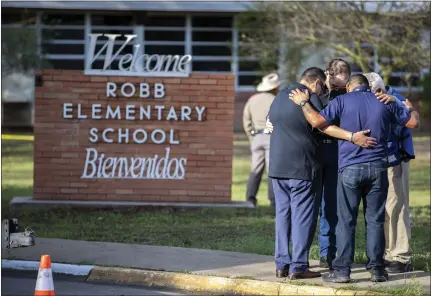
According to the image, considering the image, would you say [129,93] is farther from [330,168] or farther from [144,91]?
[330,168]

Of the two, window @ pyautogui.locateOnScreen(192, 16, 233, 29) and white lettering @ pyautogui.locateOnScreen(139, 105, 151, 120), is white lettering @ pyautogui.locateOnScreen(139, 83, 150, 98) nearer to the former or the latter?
white lettering @ pyautogui.locateOnScreen(139, 105, 151, 120)

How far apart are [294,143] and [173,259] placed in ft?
6.81

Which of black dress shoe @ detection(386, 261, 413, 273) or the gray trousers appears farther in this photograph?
the gray trousers

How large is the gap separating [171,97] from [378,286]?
21.1ft

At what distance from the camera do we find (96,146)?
14625mm

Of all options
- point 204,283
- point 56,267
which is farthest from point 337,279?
point 56,267

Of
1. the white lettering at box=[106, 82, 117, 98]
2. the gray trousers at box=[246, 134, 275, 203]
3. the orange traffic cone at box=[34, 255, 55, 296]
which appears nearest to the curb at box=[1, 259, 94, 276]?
the orange traffic cone at box=[34, 255, 55, 296]

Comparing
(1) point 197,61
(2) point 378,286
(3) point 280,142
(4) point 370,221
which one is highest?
(1) point 197,61

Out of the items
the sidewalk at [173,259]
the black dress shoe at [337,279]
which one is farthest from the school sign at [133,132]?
the black dress shoe at [337,279]

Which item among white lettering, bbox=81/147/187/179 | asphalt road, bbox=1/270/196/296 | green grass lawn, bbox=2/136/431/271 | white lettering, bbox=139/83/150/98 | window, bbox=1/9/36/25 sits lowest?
asphalt road, bbox=1/270/196/296

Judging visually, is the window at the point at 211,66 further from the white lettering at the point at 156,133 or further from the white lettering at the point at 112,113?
the white lettering at the point at 112,113

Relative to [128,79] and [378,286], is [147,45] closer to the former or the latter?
[128,79]

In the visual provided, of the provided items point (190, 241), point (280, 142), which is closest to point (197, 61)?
point (190, 241)

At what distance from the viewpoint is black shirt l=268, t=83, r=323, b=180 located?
9.05 m
